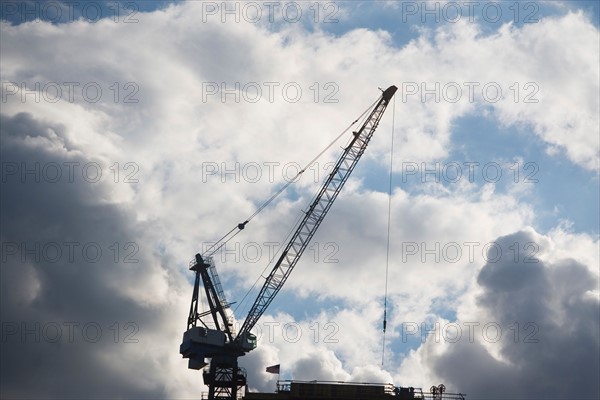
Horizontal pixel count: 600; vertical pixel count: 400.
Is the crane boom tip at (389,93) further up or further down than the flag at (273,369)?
further up

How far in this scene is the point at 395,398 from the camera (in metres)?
122

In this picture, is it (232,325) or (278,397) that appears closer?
(278,397)

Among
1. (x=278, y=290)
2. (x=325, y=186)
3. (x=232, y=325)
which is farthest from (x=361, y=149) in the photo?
(x=232, y=325)

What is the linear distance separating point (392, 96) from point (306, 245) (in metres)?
28.6

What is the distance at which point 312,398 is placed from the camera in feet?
406

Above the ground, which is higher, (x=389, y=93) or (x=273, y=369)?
(x=389, y=93)

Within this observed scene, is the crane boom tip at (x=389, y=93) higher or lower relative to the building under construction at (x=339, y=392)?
higher

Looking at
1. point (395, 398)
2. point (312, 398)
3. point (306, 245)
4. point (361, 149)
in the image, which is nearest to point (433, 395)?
point (395, 398)

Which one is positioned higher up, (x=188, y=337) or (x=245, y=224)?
(x=245, y=224)

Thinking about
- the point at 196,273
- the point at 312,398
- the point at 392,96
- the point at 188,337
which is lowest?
the point at 312,398

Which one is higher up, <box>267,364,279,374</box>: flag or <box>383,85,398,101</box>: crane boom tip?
<box>383,85,398,101</box>: crane boom tip

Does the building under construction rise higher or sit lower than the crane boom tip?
lower

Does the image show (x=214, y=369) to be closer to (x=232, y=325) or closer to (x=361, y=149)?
(x=232, y=325)

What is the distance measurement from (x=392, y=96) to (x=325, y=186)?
734 inches
